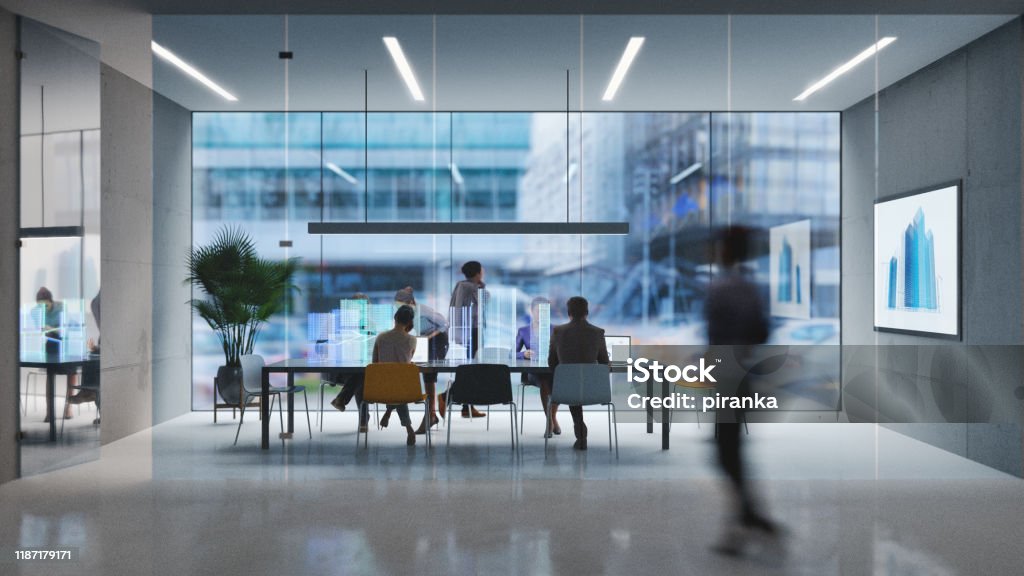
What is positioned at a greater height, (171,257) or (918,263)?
(171,257)

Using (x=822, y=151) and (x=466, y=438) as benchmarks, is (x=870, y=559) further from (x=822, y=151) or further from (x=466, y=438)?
(x=822, y=151)

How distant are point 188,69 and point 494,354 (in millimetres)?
3848

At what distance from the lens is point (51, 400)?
562 centimetres

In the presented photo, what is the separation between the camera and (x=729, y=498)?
4957 mm

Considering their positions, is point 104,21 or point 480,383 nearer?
point 104,21

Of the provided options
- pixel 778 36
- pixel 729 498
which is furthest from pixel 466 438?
pixel 778 36

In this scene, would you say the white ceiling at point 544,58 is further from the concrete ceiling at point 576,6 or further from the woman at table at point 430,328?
the woman at table at point 430,328

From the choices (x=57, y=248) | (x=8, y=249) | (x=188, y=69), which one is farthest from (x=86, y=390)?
(x=188, y=69)

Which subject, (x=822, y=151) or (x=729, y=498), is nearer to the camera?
(x=729, y=498)

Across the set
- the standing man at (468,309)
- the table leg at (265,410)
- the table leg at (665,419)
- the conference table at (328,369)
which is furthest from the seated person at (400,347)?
the table leg at (665,419)

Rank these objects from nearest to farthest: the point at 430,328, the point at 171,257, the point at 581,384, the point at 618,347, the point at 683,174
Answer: the point at 581,384 → the point at 618,347 → the point at 430,328 → the point at 171,257 → the point at 683,174

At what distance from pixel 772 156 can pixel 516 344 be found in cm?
357

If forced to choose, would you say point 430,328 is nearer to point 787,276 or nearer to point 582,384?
point 582,384

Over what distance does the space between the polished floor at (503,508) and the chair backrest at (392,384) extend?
18.7 inches
